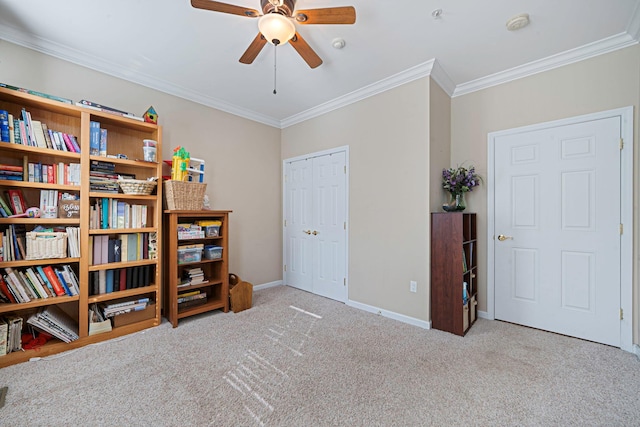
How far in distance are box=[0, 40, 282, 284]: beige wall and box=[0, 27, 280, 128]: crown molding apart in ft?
0.16

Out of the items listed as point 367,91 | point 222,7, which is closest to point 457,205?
point 367,91

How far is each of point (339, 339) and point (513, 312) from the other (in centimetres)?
191

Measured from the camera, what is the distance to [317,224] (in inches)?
150

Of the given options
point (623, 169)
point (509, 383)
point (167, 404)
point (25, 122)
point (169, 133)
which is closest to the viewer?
point (167, 404)

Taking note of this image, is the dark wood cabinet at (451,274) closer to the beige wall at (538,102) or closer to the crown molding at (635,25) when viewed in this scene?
the beige wall at (538,102)

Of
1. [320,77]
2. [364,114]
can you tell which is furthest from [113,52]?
[364,114]

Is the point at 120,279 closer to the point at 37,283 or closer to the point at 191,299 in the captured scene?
the point at 37,283

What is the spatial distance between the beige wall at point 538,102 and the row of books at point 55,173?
3.87m

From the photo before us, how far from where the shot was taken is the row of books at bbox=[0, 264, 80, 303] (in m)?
2.02

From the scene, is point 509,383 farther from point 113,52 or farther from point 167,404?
point 113,52

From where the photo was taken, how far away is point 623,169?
225 cm

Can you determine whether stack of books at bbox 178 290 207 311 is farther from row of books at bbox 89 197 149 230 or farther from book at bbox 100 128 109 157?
book at bbox 100 128 109 157

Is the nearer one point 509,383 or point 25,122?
point 509,383

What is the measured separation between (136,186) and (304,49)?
1990 mm
